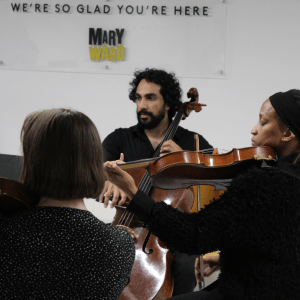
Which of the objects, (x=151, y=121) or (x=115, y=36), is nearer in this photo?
(x=151, y=121)

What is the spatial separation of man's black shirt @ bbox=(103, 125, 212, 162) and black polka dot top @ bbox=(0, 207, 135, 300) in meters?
1.40

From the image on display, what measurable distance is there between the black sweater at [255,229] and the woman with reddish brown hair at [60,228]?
156 mm

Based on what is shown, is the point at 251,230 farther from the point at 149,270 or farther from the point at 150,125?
the point at 150,125

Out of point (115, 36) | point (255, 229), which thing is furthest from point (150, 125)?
point (255, 229)

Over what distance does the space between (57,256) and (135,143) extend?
155cm

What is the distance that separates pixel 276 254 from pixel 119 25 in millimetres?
2357

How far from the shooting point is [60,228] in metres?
0.81

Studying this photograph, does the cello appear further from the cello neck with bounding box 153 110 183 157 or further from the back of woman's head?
the back of woman's head

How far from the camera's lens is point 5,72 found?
2.93 meters

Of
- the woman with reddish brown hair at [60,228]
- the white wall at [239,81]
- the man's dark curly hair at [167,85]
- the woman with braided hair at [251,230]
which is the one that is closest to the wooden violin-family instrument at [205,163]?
the woman with braided hair at [251,230]

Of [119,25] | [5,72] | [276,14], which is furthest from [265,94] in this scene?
[5,72]

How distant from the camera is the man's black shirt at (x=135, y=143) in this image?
7.45ft

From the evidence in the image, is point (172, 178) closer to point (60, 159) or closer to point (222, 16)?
point (60, 159)

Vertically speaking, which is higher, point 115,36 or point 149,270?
point 115,36
